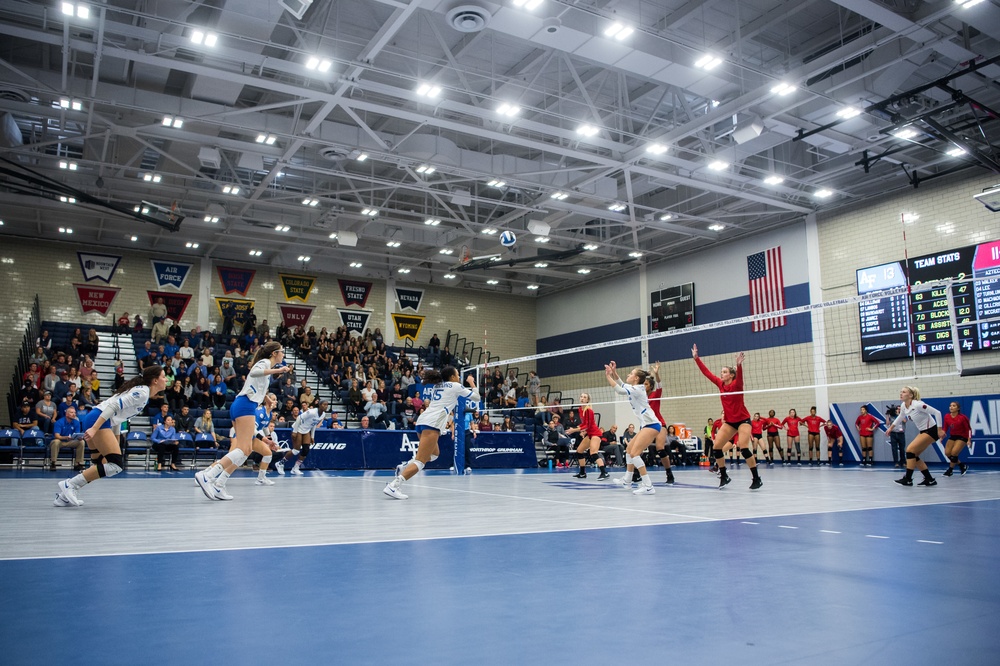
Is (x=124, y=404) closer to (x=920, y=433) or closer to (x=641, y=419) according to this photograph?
(x=641, y=419)

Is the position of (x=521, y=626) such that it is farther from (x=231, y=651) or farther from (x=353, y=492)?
(x=353, y=492)

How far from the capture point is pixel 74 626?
8.59 ft

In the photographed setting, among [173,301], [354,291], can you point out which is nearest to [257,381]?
[173,301]

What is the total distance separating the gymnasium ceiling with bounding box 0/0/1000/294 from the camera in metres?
14.0

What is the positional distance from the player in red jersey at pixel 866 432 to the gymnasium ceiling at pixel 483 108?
726cm

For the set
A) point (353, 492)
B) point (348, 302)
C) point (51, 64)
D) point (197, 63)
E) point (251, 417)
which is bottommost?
point (353, 492)

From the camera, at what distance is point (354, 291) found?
109 feet

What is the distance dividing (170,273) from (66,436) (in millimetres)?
14731

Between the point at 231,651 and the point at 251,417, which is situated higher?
the point at 251,417

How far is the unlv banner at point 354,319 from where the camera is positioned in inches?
1292

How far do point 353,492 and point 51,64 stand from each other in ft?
50.9

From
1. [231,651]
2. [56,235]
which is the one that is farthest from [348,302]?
[231,651]

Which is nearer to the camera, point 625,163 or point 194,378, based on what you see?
point 625,163

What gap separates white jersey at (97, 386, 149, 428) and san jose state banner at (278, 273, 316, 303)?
24.8 m
